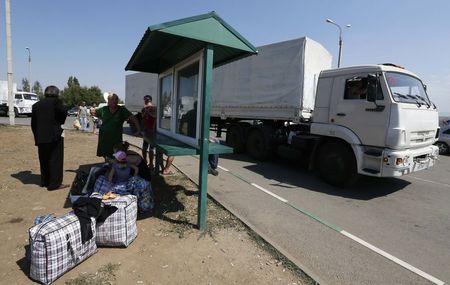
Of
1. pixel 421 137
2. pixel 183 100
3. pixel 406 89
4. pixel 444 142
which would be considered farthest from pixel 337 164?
pixel 444 142

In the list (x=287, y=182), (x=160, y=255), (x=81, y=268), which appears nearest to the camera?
(x=81, y=268)

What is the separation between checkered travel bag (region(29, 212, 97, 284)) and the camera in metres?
2.82

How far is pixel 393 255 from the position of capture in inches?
146

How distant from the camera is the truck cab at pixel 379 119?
5652 millimetres

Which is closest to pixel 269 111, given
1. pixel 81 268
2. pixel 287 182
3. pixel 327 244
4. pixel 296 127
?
pixel 296 127

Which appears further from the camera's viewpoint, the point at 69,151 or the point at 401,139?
the point at 69,151

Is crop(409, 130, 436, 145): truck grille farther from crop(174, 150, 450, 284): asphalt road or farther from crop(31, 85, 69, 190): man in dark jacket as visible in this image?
crop(31, 85, 69, 190): man in dark jacket

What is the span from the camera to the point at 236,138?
10.6 metres

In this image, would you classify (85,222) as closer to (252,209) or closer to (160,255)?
(160,255)

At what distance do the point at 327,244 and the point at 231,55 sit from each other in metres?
3.00

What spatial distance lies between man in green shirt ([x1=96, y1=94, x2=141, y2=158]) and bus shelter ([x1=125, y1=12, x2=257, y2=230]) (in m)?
0.81

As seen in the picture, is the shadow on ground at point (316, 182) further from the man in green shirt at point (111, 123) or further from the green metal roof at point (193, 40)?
the man in green shirt at point (111, 123)

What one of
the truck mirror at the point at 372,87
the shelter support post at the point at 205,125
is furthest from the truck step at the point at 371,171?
the shelter support post at the point at 205,125

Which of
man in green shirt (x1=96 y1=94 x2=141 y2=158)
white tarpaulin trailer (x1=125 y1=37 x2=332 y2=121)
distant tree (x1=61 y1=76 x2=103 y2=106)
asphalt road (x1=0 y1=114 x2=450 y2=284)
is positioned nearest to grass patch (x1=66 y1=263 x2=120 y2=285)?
asphalt road (x1=0 y1=114 x2=450 y2=284)
